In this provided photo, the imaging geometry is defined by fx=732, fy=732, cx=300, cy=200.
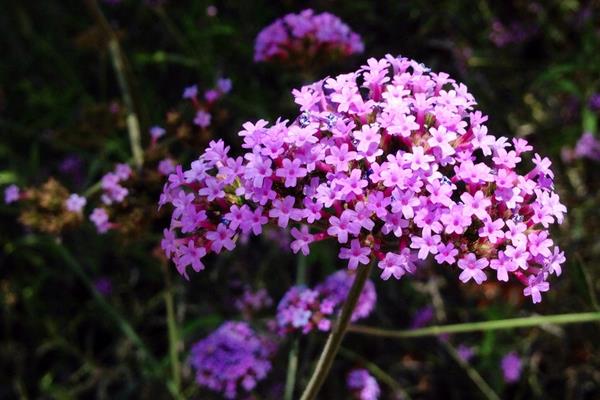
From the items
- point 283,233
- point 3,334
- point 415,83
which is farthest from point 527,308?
point 3,334

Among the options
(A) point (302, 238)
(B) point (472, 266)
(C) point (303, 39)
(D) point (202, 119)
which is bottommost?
(B) point (472, 266)

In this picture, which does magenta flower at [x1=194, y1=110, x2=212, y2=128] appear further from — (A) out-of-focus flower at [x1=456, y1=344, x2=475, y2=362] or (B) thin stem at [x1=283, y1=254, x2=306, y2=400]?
(A) out-of-focus flower at [x1=456, y1=344, x2=475, y2=362]

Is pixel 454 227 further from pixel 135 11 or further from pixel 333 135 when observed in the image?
pixel 135 11

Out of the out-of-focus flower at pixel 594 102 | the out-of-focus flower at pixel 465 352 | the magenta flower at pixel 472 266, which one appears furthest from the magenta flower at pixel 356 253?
the out-of-focus flower at pixel 594 102

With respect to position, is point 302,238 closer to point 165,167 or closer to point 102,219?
point 165,167

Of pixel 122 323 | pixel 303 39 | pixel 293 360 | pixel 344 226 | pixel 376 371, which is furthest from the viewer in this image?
pixel 376 371

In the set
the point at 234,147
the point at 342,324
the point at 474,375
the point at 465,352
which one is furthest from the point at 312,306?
the point at 234,147

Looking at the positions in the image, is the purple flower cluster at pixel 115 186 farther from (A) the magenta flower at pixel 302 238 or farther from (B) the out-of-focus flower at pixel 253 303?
(A) the magenta flower at pixel 302 238
